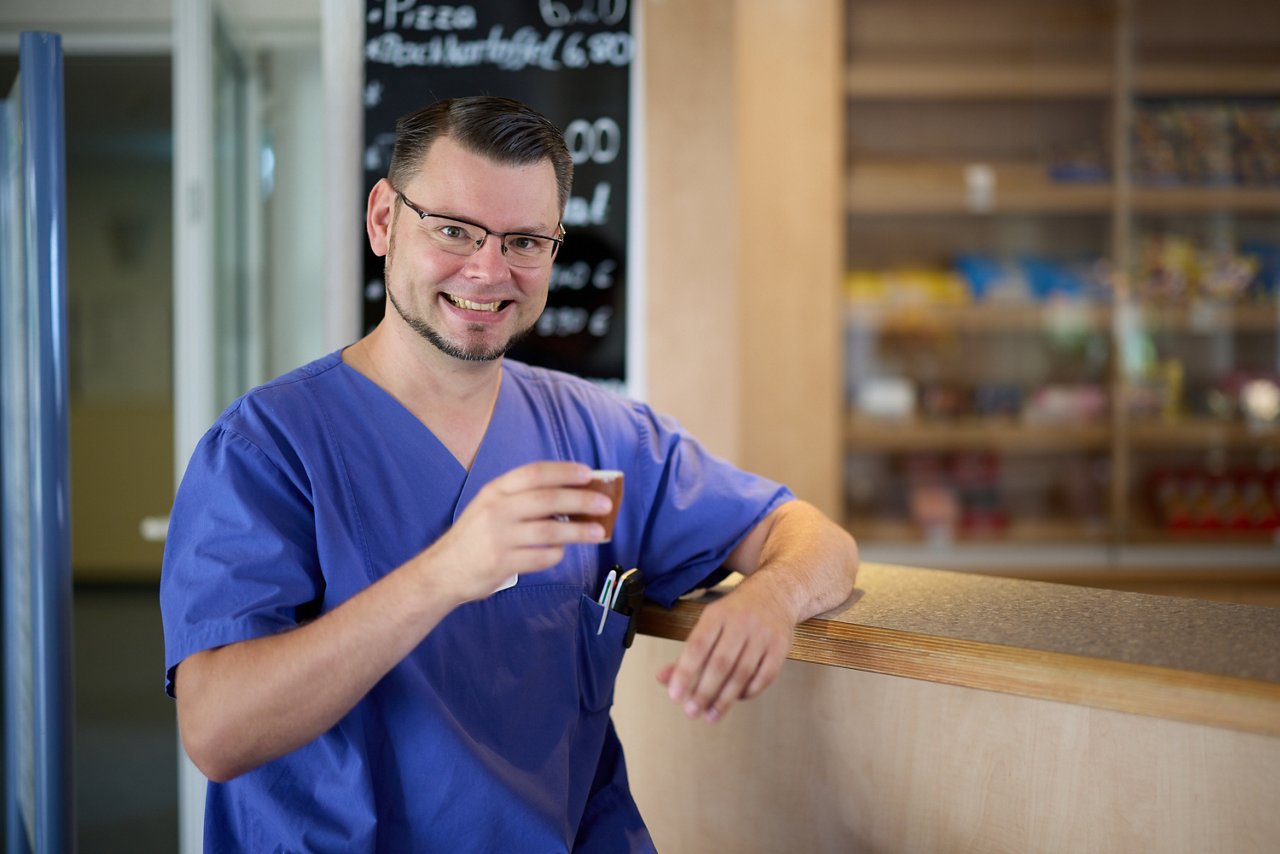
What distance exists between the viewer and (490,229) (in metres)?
1.40

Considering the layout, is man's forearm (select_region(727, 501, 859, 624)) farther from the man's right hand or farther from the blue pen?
the man's right hand

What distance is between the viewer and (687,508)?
1.59 metres

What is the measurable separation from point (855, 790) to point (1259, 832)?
0.49 metres

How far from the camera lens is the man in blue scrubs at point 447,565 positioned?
1121 millimetres

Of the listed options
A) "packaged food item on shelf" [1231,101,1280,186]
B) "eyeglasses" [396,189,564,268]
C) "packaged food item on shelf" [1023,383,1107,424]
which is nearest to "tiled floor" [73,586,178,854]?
"eyeglasses" [396,189,564,268]

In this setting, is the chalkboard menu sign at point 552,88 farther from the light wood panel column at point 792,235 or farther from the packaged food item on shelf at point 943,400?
the packaged food item on shelf at point 943,400

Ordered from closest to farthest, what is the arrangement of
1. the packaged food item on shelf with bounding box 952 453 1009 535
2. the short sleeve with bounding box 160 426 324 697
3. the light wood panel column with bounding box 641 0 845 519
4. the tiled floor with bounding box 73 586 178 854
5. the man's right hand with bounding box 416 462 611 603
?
the man's right hand with bounding box 416 462 611 603 → the short sleeve with bounding box 160 426 324 697 → the tiled floor with bounding box 73 586 178 854 → the light wood panel column with bounding box 641 0 845 519 → the packaged food item on shelf with bounding box 952 453 1009 535

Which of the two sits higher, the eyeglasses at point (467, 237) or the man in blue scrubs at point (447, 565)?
the eyeglasses at point (467, 237)

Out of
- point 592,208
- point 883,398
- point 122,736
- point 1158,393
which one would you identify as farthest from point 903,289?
point 122,736

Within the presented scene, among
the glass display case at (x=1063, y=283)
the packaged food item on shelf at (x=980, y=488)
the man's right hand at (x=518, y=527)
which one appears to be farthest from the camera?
the packaged food item on shelf at (x=980, y=488)

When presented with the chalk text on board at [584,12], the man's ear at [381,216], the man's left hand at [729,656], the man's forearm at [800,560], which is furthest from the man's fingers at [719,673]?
the chalk text on board at [584,12]

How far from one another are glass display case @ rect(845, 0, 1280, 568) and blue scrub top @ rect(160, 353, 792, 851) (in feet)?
7.89

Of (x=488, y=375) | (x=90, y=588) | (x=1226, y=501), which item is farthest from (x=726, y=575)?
(x=90, y=588)

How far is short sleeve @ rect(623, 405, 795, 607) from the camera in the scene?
1.58 m
